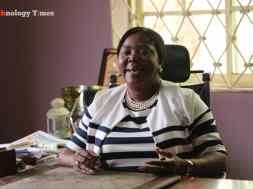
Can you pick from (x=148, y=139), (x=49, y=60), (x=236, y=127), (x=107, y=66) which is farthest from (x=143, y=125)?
(x=49, y=60)

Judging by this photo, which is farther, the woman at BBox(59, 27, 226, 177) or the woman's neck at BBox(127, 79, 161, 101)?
the woman's neck at BBox(127, 79, 161, 101)

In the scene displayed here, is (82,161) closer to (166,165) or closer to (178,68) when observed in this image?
(166,165)

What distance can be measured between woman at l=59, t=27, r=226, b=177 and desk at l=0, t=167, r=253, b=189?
7 cm

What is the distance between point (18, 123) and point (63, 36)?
2.04 feet

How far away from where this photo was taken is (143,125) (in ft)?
5.10

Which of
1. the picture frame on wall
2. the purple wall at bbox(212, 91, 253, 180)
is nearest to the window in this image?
the purple wall at bbox(212, 91, 253, 180)

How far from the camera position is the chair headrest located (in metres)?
1.84

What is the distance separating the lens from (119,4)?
2.53 m

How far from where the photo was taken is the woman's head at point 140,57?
62.8 inches

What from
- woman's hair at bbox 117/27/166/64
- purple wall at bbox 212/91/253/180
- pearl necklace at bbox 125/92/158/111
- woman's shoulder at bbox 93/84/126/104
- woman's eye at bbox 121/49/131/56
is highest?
woman's hair at bbox 117/27/166/64

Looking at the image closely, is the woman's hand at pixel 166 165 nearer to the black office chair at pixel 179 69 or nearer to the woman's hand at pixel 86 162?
the woman's hand at pixel 86 162

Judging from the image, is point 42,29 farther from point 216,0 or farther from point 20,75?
point 216,0

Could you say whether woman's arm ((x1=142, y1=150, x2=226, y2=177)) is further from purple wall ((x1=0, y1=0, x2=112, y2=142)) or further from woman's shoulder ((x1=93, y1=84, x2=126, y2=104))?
purple wall ((x1=0, y1=0, x2=112, y2=142))

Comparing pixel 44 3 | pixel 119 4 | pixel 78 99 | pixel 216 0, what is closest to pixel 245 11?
pixel 216 0
